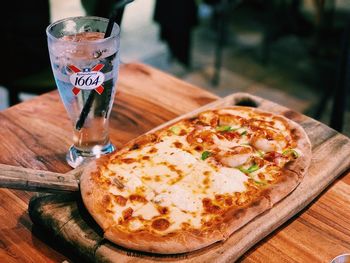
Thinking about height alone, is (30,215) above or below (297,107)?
above

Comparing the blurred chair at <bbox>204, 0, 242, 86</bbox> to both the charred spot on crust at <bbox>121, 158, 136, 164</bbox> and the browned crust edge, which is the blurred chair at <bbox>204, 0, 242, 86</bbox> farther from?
the browned crust edge

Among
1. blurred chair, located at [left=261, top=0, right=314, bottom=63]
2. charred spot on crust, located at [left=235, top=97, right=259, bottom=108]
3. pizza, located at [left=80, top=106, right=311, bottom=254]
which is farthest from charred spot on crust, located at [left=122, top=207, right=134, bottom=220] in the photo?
blurred chair, located at [left=261, top=0, right=314, bottom=63]

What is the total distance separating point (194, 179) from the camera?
45.9 inches

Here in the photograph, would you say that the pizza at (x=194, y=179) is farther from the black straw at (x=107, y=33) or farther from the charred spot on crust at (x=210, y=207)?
the black straw at (x=107, y=33)

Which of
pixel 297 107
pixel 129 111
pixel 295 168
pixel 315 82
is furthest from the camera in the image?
pixel 315 82

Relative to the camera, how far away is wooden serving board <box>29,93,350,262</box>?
0.98 m

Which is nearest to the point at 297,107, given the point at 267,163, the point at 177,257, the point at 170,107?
the point at 170,107

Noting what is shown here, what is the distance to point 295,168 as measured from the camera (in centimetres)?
120

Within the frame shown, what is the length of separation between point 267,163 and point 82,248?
0.51 metres

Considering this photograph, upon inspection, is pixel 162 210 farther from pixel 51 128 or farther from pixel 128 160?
pixel 51 128

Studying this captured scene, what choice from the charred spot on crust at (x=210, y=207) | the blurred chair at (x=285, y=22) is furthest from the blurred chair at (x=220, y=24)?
the charred spot on crust at (x=210, y=207)

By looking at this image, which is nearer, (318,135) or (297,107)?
(318,135)

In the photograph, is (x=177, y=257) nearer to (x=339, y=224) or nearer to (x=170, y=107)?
(x=339, y=224)

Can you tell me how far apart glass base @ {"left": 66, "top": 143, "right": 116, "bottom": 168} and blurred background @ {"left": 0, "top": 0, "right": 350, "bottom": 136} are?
6.47 ft
